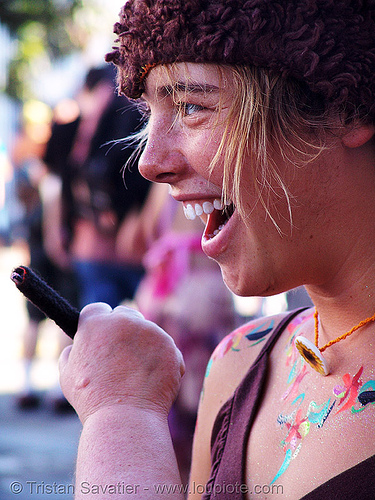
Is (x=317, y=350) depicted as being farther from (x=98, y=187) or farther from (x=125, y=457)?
(x=98, y=187)

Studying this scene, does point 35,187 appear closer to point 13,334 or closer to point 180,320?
point 13,334

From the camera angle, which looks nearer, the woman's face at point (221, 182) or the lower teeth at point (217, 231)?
the woman's face at point (221, 182)

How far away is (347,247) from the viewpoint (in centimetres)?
138

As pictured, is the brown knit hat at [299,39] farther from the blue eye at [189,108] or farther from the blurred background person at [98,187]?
the blurred background person at [98,187]

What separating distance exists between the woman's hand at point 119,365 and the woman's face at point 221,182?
241 millimetres

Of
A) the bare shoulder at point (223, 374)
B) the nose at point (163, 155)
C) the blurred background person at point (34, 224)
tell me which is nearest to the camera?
the nose at point (163, 155)

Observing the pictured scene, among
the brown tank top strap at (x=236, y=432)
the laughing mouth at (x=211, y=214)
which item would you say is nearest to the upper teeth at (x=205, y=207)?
the laughing mouth at (x=211, y=214)

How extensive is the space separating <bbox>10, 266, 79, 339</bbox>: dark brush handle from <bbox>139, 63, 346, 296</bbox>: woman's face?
0.36m

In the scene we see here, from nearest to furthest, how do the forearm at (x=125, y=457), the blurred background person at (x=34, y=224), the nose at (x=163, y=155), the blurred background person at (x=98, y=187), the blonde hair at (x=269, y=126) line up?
the forearm at (x=125, y=457) → the blonde hair at (x=269, y=126) → the nose at (x=163, y=155) → the blurred background person at (x=98, y=187) → the blurred background person at (x=34, y=224)

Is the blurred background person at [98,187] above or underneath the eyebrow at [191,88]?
underneath

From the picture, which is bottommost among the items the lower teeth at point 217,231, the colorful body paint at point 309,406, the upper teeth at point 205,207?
the colorful body paint at point 309,406

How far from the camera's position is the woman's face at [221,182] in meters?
1.33

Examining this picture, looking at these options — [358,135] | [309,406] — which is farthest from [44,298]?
[358,135]

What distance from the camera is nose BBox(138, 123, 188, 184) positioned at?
141cm
